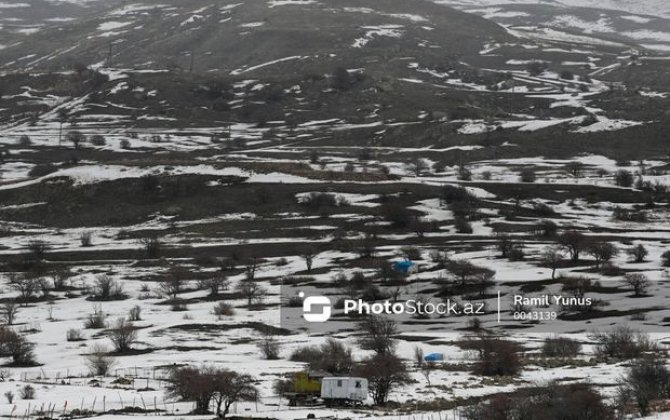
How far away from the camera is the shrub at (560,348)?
52000mm

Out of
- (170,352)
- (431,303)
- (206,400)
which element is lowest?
(431,303)

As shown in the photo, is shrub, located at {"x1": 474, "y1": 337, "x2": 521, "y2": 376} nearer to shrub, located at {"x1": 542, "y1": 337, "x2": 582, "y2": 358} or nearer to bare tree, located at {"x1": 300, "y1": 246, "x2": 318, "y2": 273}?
shrub, located at {"x1": 542, "y1": 337, "x2": 582, "y2": 358}

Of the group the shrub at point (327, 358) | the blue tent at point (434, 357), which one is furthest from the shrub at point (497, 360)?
the shrub at point (327, 358)

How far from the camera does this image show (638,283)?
2623 inches

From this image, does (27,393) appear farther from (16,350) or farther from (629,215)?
(629,215)

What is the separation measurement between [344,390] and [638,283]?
115ft

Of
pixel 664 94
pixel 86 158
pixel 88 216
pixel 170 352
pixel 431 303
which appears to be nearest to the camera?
pixel 170 352

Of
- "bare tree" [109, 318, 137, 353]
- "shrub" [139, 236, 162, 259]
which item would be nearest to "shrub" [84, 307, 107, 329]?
"bare tree" [109, 318, 137, 353]

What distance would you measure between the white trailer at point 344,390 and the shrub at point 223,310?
1073 inches

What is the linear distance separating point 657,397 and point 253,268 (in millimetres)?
52274

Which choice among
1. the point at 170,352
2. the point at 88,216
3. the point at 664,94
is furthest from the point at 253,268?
the point at 664,94

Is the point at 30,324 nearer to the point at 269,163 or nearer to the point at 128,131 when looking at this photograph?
the point at 269,163

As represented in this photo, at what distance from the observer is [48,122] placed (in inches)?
7279

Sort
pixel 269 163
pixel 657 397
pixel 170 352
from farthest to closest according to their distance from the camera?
pixel 269 163 → pixel 170 352 → pixel 657 397
